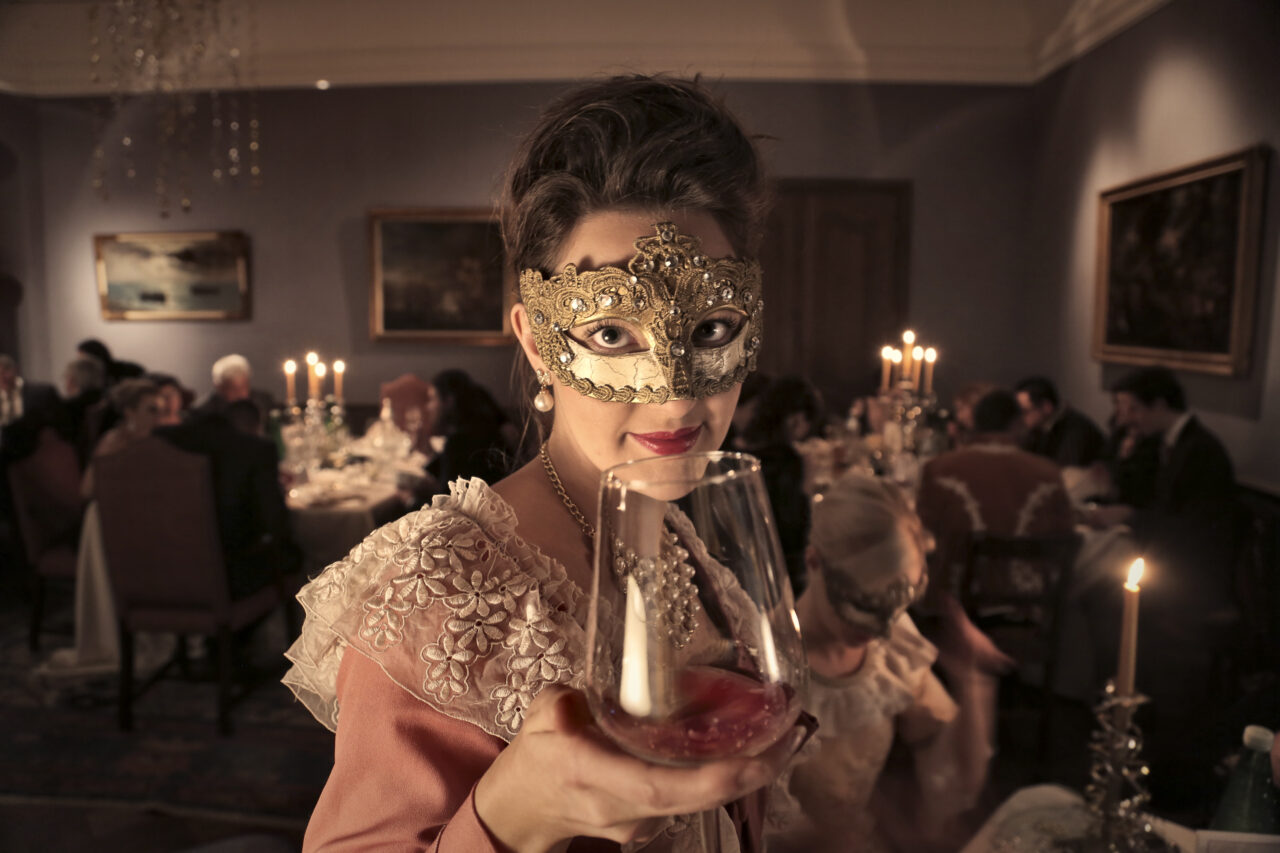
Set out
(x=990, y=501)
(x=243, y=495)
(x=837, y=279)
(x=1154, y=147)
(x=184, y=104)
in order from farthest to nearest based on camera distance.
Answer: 1. (x=837, y=279)
2. (x=184, y=104)
3. (x=1154, y=147)
4. (x=243, y=495)
5. (x=990, y=501)

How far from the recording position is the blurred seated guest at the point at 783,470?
2.97 meters

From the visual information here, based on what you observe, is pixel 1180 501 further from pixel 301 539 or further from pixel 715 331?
pixel 301 539

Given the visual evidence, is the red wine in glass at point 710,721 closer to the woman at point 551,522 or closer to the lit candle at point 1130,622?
the woman at point 551,522

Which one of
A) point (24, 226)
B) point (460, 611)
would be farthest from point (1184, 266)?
point (24, 226)

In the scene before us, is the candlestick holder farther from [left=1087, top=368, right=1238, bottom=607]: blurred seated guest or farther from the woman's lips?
[left=1087, top=368, right=1238, bottom=607]: blurred seated guest

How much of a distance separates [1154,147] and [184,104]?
6873 mm

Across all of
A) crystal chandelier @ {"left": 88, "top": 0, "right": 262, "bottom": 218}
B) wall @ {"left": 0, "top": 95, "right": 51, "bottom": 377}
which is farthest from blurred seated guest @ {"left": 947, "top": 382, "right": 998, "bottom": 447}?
wall @ {"left": 0, "top": 95, "right": 51, "bottom": 377}

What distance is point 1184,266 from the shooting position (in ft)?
15.2

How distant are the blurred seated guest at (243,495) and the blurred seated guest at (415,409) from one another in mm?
1391

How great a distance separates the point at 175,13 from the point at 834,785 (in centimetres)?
644

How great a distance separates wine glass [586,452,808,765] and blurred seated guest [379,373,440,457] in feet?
14.7

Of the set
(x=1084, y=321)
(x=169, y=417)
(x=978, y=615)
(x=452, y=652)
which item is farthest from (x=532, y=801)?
(x=1084, y=321)

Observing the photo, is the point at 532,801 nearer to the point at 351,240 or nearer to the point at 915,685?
the point at 915,685

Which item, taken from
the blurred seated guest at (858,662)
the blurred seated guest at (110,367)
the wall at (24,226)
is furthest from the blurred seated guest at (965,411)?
the wall at (24,226)
